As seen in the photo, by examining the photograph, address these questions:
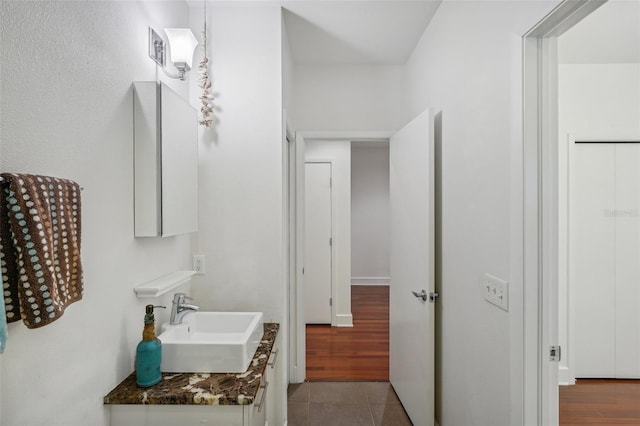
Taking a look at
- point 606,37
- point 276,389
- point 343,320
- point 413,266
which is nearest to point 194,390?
point 276,389

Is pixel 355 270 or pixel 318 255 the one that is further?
pixel 355 270

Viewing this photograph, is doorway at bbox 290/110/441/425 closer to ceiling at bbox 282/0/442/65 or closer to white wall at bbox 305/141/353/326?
ceiling at bbox 282/0/442/65

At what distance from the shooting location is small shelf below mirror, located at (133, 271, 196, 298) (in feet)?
4.47

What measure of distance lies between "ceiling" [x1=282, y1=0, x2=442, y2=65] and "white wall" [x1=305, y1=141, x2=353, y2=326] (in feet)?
4.32

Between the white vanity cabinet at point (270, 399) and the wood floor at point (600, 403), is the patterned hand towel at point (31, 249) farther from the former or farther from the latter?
the wood floor at point (600, 403)

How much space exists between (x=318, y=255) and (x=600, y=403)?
2695 mm

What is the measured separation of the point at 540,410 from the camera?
3.98 ft

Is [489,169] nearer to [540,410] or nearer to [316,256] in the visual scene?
[540,410]

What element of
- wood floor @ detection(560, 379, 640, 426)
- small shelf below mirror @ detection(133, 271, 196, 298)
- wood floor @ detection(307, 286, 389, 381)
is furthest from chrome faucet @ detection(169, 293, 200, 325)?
wood floor @ detection(560, 379, 640, 426)

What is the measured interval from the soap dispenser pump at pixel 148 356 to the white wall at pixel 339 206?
2846mm

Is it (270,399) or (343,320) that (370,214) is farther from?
(270,399)

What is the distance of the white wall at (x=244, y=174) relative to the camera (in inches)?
75.7

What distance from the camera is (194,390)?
3.99ft

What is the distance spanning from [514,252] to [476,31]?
103 centimetres
